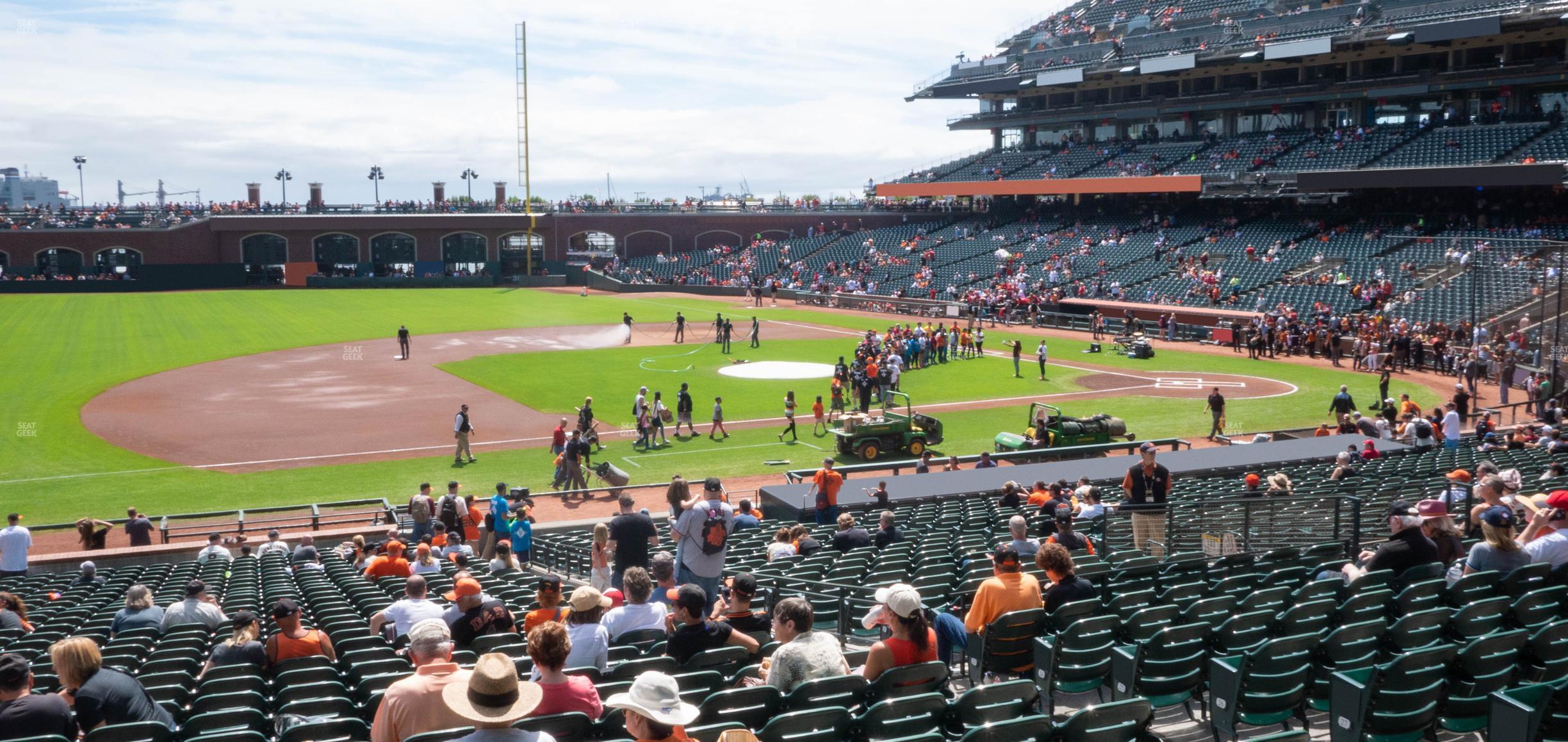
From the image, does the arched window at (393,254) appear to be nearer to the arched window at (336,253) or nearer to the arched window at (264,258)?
the arched window at (336,253)

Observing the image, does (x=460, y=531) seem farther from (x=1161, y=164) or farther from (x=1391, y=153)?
(x=1161, y=164)

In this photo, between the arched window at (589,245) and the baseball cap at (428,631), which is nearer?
the baseball cap at (428,631)

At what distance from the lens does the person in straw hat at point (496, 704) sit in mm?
5137

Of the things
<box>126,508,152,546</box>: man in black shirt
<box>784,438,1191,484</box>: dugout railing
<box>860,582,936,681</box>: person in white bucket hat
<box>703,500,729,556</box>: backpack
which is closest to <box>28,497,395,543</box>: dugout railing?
<box>126,508,152,546</box>: man in black shirt

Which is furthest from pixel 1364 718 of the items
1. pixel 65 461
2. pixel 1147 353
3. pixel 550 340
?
pixel 550 340

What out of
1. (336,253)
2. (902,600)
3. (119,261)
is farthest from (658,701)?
(119,261)

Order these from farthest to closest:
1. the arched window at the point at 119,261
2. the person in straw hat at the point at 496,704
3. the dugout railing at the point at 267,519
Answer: the arched window at the point at 119,261, the dugout railing at the point at 267,519, the person in straw hat at the point at 496,704

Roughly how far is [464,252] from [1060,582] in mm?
85380

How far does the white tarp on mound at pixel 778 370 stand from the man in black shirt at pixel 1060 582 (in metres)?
31.7

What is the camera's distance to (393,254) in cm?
8781

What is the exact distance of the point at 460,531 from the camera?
18984 millimetres

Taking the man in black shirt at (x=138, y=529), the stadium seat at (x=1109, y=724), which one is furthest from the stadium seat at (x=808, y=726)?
the man in black shirt at (x=138, y=529)

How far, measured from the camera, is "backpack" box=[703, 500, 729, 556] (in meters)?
11.2

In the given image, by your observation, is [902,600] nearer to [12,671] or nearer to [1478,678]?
[1478,678]
